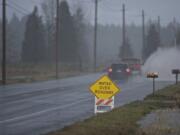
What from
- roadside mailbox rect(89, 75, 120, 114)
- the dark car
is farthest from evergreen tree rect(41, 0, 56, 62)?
roadside mailbox rect(89, 75, 120, 114)

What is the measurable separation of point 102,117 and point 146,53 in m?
97.9

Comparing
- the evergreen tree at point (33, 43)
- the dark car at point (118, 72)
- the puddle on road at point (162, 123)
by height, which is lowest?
the puddle on road at point (162, 123)

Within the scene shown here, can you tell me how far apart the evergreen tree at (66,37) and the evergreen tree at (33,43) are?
5686mm

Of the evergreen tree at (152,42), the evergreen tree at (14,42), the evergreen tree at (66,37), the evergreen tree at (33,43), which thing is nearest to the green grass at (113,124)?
the evergreen tree at (33,43)

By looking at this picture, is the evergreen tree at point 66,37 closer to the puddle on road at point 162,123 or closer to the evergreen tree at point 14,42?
the evergreen tree at point 14,42

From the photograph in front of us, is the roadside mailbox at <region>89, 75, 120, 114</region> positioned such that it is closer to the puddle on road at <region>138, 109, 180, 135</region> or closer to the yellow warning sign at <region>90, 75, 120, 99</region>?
the yellow warning sign at <region>90, 75, 120, 99</region>

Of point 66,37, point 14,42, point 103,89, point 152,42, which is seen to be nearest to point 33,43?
point 66,37

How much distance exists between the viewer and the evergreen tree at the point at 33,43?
306 feet

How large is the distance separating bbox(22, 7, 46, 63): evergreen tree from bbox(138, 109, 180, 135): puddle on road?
2959 inches

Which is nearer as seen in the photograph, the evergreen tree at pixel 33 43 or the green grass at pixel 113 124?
the green grass at pixel 113 124

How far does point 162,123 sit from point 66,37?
86.2 metres

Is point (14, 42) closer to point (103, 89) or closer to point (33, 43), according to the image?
point (33, 43)

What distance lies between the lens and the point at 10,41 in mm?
127625

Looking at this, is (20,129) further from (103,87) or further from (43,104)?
(43,104)
